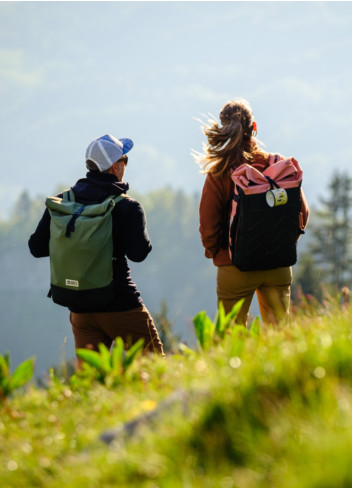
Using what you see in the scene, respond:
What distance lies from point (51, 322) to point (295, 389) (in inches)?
7135

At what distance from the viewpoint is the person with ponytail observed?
18.2 feet

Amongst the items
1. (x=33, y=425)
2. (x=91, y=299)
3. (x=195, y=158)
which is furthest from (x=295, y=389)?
(x=195, y=158)

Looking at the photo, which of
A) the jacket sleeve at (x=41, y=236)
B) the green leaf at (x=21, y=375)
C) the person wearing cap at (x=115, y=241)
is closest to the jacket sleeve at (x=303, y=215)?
the person wearing cap at (x=115, y=241)

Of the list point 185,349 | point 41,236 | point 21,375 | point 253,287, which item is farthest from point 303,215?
point 21,375

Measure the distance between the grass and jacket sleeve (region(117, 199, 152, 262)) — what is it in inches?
43.2

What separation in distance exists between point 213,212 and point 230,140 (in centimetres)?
63

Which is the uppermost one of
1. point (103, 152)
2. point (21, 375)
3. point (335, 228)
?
point (103, 152)

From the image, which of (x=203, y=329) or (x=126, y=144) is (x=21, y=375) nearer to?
(x=203, y=329)

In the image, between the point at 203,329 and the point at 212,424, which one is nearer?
the point at 212,424

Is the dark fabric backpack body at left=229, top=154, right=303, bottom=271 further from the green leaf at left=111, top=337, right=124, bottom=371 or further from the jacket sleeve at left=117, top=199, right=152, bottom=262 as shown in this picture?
the green leaf at left=111, top=337, right=124, bottom=371

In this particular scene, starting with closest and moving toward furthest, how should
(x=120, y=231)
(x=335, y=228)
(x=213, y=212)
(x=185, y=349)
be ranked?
(x=185, y=349)
(x=120, y=231)
(x=213, y=212)
(x=335, y=228)

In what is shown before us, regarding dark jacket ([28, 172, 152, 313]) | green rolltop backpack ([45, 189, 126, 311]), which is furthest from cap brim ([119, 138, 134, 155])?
green rolltop backpack ([45, 189, 126, 311])

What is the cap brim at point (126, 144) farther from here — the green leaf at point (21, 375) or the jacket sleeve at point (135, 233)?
the green leaf at point (21, 375)

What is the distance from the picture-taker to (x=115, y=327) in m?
5.20
